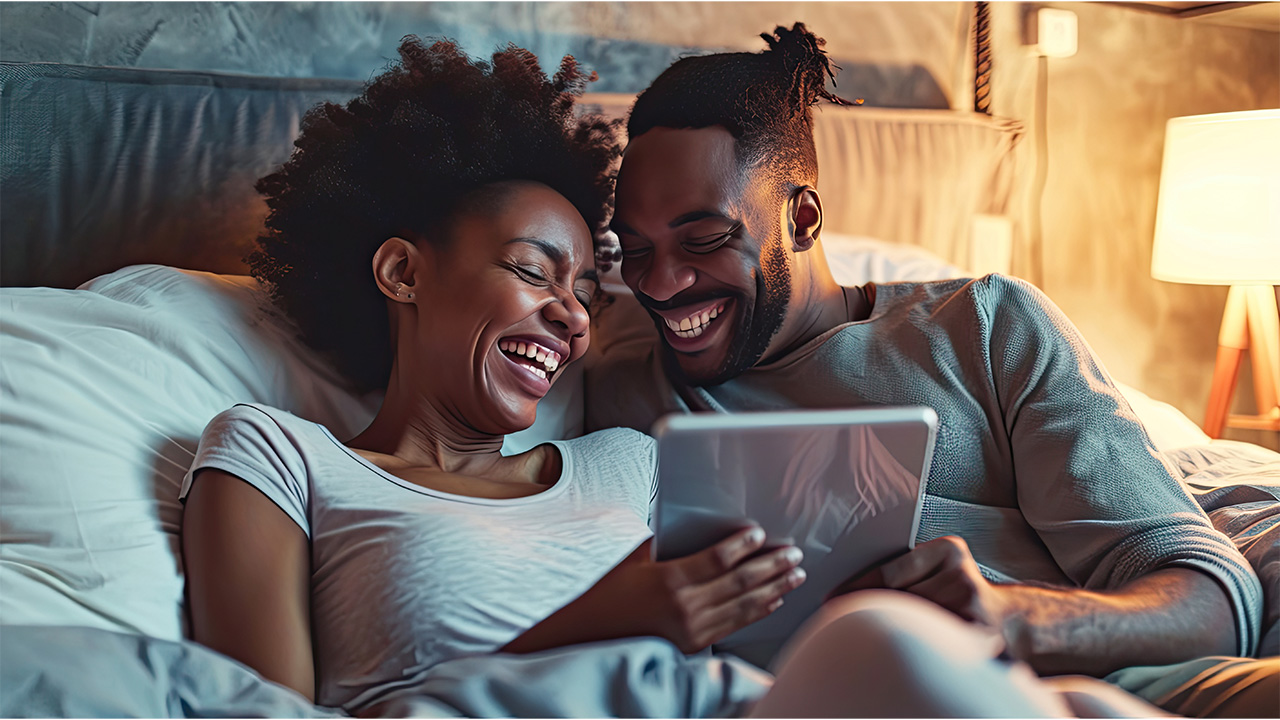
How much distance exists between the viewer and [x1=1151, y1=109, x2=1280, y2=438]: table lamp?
5.84 feet

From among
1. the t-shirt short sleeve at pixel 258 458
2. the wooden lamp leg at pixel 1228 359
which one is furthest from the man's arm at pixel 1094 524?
the wooden lamp leg at pixel 1228 359

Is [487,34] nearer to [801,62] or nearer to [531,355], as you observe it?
[801,62]

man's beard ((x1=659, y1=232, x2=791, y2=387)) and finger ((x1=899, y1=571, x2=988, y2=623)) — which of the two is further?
man's beard ((x1=659, y1=232, x2=791, y2=387))

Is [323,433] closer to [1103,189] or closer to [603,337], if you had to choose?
[603,337]

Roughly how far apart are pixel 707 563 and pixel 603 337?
2.18ft

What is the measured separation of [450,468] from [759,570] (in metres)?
0.45

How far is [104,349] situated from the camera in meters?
0.98

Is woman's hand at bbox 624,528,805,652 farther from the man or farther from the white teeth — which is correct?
Result: the white teeth

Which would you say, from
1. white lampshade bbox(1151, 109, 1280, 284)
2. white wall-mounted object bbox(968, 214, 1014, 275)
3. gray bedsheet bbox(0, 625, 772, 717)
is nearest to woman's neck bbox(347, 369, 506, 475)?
gray bedsheet bbox(0, 625, 772, 717)

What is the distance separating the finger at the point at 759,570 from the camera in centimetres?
78

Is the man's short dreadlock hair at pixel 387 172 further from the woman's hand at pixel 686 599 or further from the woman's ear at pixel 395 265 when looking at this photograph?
the woman's hand at pixel 686 599

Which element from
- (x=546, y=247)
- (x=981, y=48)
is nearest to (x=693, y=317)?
(x=546, y=247)

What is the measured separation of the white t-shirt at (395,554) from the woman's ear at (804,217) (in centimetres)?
50

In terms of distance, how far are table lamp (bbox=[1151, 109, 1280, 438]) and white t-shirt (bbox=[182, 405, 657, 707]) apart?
1571 millimetres
